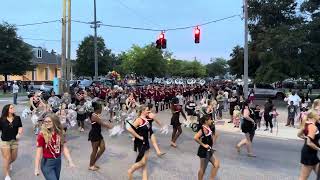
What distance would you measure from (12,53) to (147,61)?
63.0 ft

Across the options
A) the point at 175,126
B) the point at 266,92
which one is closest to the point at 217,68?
the point at 266,92

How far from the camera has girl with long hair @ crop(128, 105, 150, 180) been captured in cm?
911

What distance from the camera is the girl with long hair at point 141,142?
29.9 ft

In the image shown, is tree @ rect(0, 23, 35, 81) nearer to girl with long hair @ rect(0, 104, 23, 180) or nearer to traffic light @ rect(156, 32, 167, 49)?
traffic light @ rect(156, 32, 167, 49)

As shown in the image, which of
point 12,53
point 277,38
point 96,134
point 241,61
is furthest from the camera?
point 12,53

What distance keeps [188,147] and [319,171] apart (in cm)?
658

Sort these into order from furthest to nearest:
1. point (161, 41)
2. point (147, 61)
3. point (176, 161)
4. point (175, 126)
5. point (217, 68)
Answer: point (217, 68), point (147, 61), point (161, 41), point (175, 126), point (176, 161)

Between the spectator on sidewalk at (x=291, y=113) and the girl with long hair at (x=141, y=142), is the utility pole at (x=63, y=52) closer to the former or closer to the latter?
the spectator on sidewalk at (x=291, y=113)

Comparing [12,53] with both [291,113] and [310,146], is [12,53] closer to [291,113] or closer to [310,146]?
[291,113]

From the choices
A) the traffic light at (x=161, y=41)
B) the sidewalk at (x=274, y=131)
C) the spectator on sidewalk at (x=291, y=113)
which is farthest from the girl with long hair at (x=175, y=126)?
the traffic light at (x=161, y=41)

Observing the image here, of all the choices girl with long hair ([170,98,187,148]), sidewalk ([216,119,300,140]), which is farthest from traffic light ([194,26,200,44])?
girl with long hair ([170,98,187,148])


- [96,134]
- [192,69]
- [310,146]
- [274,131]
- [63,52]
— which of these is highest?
[192,69]

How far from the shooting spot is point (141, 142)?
9.28 m

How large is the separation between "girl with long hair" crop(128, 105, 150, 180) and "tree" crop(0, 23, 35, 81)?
48.0 m
